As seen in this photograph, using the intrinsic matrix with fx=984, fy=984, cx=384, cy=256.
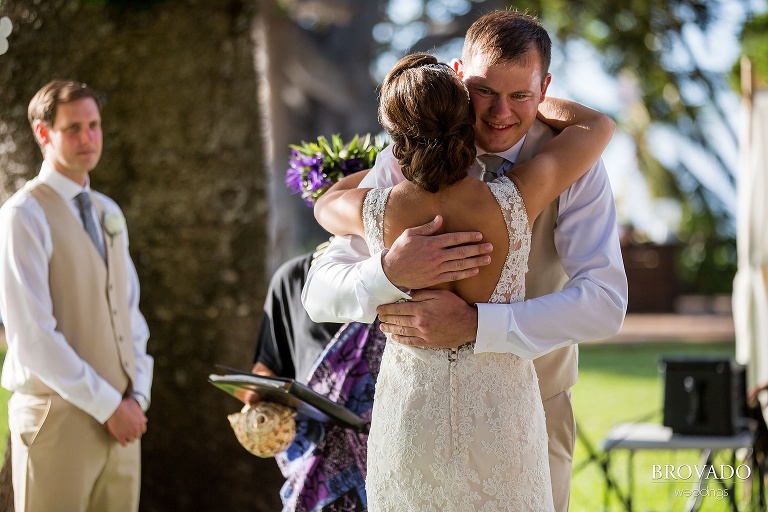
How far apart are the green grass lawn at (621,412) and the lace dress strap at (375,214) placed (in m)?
3.08

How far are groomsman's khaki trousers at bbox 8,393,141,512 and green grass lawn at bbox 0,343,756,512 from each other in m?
1.55

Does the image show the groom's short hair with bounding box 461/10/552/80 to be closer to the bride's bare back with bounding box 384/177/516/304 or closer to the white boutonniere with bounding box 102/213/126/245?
the bride's bare back with bounding box 384/177/516/304

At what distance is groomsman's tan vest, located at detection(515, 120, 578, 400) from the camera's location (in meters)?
2.87

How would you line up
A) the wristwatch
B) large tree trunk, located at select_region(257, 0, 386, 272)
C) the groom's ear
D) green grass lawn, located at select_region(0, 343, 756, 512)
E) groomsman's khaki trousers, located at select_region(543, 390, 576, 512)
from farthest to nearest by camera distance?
large tree trunk, located at select_region(257, 0, 386, 272) → green grass lawn, located at select_region(0, 343, 756, 512) → the wristwatch → groomsman's khaki trousers, located at select_region(543, 390, 576, 512) → the groom's ear

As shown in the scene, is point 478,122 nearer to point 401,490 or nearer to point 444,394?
point 444,394

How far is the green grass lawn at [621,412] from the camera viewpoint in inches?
258

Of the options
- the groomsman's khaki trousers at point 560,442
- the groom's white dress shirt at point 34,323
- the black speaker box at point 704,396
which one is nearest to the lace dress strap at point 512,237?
the groomsman's khaki trousers at point 560,442

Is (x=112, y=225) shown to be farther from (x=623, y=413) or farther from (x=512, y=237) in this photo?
(x=623, y=413)

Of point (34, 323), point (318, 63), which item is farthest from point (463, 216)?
point (318, 63)

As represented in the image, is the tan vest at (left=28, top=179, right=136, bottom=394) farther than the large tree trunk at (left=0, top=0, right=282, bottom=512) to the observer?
No

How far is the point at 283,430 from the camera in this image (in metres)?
3.26

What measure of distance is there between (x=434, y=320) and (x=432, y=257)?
171mm

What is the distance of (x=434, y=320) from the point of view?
250cm

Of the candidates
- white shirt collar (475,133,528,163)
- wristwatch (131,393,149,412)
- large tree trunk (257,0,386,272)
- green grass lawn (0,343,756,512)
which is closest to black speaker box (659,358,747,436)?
green grass lawn (0,343,756,512)
